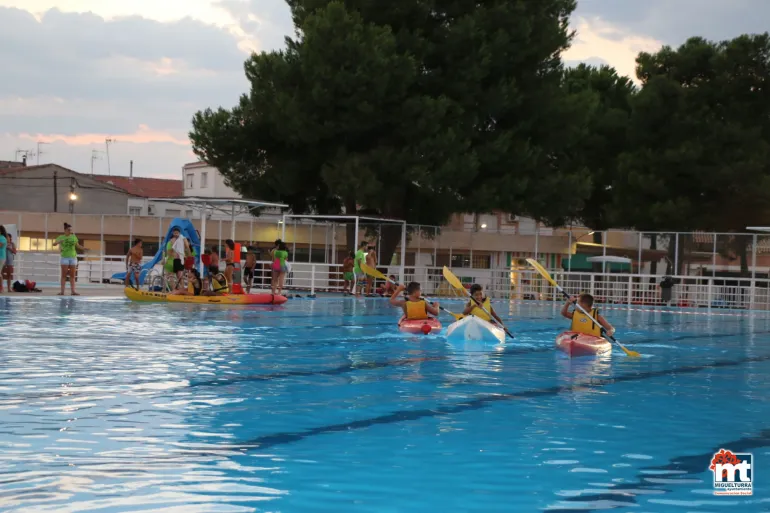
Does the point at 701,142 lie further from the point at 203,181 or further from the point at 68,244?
the point at 203,181

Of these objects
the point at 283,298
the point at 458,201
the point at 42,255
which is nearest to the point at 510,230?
the point at 458,201

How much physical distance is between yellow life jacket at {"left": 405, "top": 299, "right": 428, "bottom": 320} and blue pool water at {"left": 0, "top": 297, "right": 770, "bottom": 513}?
1493 mm

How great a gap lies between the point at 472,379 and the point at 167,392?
408 centimetres

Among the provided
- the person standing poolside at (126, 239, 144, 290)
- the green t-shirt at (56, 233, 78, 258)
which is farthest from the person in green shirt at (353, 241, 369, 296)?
the green t-shirt at (56, 233, 78, 258)

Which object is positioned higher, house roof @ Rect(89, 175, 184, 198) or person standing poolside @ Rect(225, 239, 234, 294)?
house roof @ Rect(89, 175, 184, 198)

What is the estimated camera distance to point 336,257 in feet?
127

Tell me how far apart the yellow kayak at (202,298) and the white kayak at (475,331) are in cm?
971

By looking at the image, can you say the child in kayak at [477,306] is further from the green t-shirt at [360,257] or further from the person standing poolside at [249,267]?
the person standing poolside at [249,267]

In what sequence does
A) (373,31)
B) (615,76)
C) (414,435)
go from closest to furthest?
(414,435) < (373,31) < (615,76)

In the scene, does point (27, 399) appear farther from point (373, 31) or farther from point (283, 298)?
point (373, 31)

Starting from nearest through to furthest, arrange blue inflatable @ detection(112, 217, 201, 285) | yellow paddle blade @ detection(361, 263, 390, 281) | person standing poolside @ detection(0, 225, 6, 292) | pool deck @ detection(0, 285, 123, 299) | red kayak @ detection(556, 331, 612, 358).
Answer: red kayak @ detection(556, 331, 612, 358), yellow paddle blade @ detection(361, 263, 390, 281), person standing poolside @ detection(0, 225, 6, 292), pool deck @ detection(0, 285, 123, 299), blue inflatable @ detection(112, 217, 201, 285)

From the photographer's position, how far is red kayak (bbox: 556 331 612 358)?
17000mm

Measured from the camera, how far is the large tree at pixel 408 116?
38688 mm

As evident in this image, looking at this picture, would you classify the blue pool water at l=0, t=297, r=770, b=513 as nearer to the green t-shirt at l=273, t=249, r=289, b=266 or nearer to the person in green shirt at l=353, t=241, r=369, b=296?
the green t-shirt at l=273, t=249, r=289, b=266
